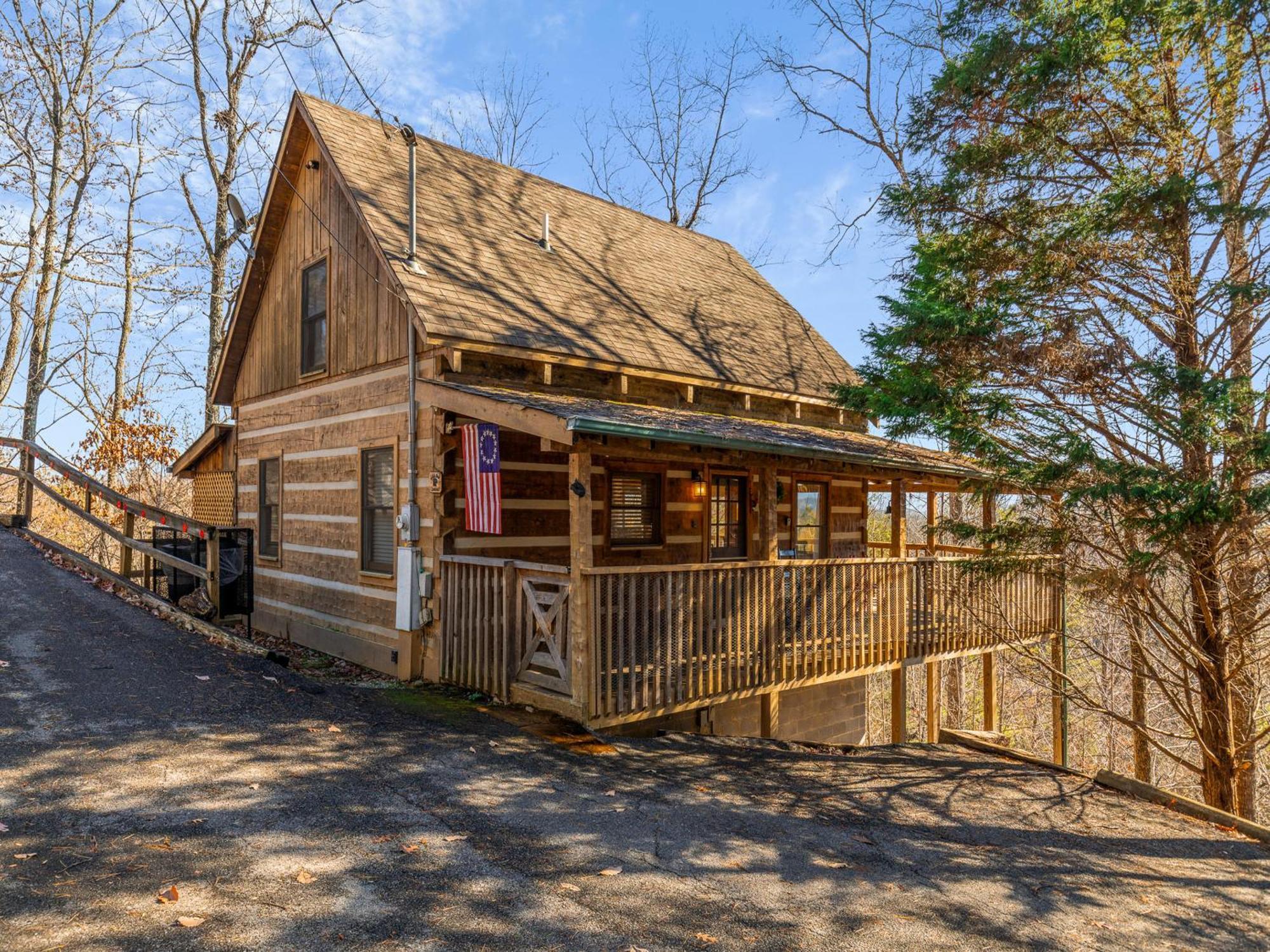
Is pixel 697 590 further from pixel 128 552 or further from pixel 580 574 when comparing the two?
pixel 128 552

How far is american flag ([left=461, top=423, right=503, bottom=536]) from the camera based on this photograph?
827 cm

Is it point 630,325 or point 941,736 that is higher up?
point 630,325

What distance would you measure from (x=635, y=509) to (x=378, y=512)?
3486 mm

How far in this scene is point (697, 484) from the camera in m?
12.1

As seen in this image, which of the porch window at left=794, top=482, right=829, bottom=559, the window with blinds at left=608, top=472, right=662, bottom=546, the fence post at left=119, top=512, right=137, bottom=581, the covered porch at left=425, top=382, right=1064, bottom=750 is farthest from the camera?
the porch window at left=794, top=482, right=829, bottom=559

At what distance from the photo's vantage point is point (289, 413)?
40.4ft

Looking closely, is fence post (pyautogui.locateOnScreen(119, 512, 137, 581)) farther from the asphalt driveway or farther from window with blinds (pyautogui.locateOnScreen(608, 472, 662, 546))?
window with blinds (pyautogui.locateOnScreen(608, 472, 662, 546))

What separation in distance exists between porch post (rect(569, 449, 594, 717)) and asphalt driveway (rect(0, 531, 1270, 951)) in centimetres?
63

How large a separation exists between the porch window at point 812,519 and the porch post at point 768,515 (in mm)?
4250

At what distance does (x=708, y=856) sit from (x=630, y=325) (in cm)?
826

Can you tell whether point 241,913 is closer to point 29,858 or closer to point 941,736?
point 29,858

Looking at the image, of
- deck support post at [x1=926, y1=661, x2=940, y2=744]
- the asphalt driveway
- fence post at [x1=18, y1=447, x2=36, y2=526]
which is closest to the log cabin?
deck support post at [x1=926, y1=661, x2=940, y2=744]

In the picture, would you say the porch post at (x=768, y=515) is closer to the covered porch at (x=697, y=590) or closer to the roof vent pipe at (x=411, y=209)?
the covered porch at (x=697, y=590)

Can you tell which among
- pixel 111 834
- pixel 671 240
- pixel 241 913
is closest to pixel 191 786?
pixel 111 834
